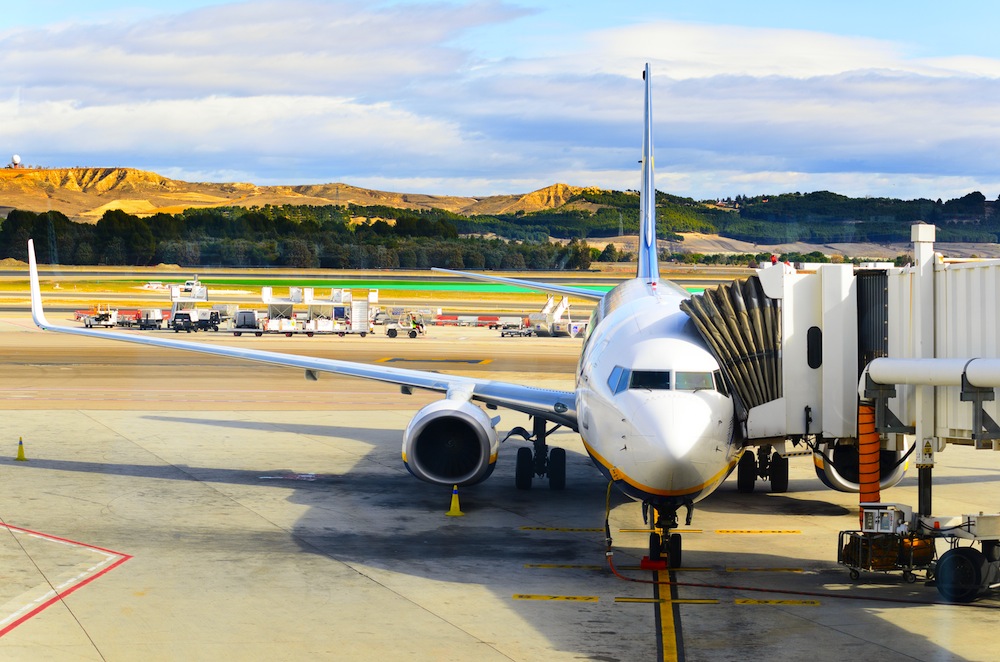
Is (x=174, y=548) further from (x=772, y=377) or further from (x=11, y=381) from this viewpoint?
(x=11, y=381)

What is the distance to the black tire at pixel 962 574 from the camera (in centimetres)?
1647

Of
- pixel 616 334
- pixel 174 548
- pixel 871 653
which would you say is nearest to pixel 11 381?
pixel 174 548

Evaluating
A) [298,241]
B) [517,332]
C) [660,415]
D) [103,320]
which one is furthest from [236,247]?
[660,415]

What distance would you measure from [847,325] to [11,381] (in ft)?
124

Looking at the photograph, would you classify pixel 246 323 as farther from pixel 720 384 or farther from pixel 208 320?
pixel 720 384

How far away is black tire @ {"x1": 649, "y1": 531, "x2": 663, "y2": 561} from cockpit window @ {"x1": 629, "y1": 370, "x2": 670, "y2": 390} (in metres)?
2.75

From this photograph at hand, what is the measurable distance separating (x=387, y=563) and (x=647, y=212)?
56.2ft

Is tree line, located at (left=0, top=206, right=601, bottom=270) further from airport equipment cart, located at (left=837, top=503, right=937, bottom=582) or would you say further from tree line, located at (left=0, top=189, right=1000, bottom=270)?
airport equipment cart, located at (left=837, top=503, right=937, bottom=582)

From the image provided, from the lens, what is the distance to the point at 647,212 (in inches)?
1293

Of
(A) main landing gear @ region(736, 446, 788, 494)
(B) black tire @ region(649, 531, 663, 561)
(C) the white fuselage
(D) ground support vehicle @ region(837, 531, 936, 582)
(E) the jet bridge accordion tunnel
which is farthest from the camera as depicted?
(A) main landing gear @ region(736, 446, 788, 494)

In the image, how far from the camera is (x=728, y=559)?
1922 cm

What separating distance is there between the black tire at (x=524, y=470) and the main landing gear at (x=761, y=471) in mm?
4703

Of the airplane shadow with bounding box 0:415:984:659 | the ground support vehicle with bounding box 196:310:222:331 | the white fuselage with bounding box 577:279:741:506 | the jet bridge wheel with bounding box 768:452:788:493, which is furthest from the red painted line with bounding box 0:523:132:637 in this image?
the ground support vehicle with bounding box 196:310:222:331

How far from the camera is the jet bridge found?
16031mm
